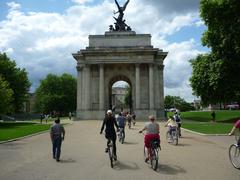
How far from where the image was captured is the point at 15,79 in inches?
2435

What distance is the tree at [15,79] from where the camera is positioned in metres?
60.4

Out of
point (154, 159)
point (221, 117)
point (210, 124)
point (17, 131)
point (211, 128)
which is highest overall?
→ point (221, 117)

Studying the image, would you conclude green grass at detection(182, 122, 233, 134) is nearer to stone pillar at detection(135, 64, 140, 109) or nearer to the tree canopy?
the tree canopy

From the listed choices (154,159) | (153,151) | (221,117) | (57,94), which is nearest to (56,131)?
(153,151)

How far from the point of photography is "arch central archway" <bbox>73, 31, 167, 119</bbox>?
182 ft

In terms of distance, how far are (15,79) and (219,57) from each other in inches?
1489

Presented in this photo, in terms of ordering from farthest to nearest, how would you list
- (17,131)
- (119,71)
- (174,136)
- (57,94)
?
(57,94), (119,71), (17,131), (174,136)

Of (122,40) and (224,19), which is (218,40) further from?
(122,40)

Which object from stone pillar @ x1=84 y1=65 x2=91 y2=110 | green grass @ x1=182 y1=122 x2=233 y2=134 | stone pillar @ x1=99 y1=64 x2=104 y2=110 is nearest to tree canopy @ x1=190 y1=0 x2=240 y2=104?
green grass @ x1=182 y1=122 x2=233 y2=134

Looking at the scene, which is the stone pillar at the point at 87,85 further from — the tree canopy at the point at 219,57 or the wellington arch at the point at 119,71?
the tree canopy at the point at 219,57

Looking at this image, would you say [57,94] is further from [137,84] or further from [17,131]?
[17,131]

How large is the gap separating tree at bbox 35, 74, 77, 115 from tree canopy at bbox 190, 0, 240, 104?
60.8 meters

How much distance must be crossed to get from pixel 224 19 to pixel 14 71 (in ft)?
135

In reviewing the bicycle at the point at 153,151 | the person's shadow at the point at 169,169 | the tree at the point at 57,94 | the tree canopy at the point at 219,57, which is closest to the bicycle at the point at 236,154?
the person's shadow at the point at 169,169
